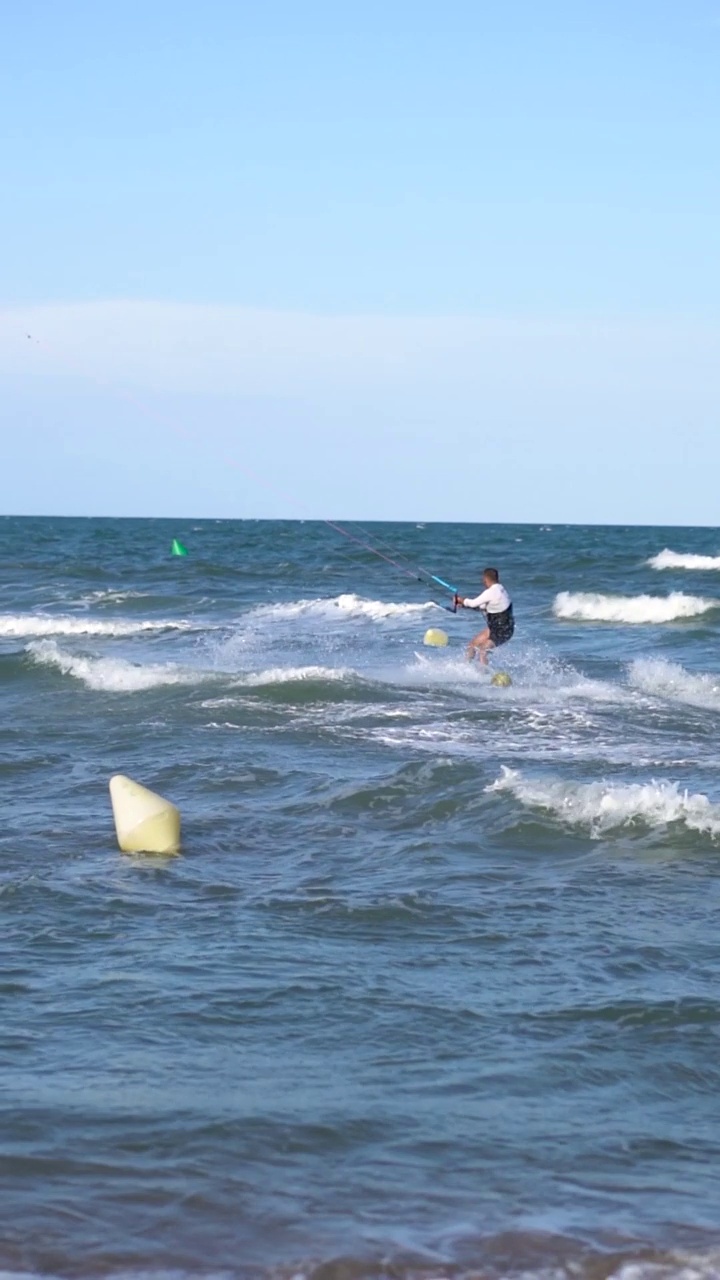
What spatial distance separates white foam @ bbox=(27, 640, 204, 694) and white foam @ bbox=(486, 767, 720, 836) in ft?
28.4

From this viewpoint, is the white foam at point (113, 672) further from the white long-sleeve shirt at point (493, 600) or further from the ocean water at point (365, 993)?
the white long-sleeve shirt at point (493, 600)

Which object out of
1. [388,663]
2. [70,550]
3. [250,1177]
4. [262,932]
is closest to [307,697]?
[388,663]

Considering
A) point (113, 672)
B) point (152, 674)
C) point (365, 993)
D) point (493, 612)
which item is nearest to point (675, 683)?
point (493, 612)

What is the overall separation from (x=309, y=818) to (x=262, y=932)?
3238 millimetres

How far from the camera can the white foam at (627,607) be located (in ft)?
104

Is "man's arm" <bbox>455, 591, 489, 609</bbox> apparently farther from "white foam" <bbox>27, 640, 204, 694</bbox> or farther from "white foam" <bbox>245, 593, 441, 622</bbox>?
"white foam" <bbox>245, 593, 441, 622</bbox>

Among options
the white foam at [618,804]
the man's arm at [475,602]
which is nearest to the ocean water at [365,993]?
the white foam at [618,804]

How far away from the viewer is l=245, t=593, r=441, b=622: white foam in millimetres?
30984

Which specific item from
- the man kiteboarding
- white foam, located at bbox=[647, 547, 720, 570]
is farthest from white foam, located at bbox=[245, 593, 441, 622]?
white foam, located at bbox=[647, 547, 720, 570]

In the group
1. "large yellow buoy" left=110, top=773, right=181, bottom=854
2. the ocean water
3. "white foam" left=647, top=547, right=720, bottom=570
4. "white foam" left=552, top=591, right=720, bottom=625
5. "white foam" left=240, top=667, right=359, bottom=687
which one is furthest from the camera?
"white foam" left=647, top=547, right=720, bottom=570

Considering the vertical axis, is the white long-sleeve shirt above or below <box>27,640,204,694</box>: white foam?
above

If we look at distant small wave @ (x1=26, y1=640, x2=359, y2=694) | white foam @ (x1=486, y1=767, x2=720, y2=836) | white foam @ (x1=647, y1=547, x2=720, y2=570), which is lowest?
white foam @ (x1=486, y1=767, x2=720, y2=836)

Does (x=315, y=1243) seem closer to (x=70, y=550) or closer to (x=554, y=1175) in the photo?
(x=554, y=1175)

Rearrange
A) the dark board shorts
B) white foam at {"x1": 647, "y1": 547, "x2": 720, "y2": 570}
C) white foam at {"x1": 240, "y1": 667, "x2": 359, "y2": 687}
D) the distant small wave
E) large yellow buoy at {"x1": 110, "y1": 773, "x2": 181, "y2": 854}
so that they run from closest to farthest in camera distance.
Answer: large yellow buoy at {"x1": 110, "y1": 773, "x2": 181, "y2": 854}
the dark board shorts
white foam at {"x1": 240, "y1": 667, "x2": 359, "y2": 687}
the distant small wave
white foam at {"x1": 647, "y1": 547, "x2": 720, "y2": 570}
